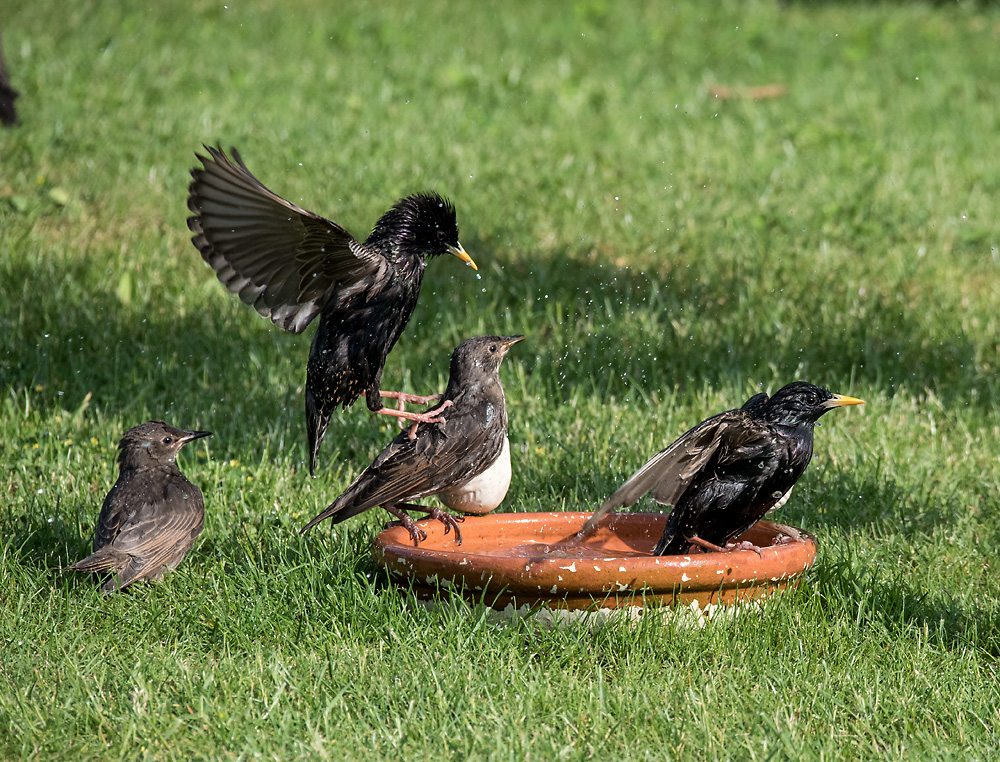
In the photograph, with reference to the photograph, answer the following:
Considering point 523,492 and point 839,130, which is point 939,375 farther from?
point 839,130

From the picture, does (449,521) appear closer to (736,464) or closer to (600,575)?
(600,575)

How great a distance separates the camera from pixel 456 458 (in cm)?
431

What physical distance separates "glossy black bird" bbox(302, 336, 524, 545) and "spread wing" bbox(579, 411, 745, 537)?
1.56ft

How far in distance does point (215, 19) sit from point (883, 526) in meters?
11.2

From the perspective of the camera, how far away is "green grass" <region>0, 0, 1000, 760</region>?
362 centimetres

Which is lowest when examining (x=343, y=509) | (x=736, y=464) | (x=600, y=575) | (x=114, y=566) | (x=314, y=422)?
(x=114, y=566)

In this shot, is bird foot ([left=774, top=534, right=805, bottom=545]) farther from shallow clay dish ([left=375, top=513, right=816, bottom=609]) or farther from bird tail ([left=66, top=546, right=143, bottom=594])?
bird tail ([left=66, top=546, right=143, bottom=594])

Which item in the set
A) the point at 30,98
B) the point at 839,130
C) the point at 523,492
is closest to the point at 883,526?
the point at 523,492

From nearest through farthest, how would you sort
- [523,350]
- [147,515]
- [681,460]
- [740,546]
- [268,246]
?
[268,246]
[681,460]
[740,546]
[147,515]
[523,350]

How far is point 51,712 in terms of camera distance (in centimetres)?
351

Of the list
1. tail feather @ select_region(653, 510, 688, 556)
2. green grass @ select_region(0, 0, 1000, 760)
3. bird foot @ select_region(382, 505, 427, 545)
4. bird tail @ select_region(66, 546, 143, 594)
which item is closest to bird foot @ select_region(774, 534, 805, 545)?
green grass @ select_region(0, 0, 1000, 760)

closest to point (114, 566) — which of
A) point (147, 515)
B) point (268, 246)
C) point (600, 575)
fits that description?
point (147, 515)

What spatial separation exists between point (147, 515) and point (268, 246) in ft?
3.99

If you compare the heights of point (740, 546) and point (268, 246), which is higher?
point (268, 246)
